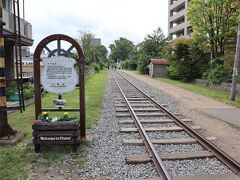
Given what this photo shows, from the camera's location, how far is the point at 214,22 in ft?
84.4

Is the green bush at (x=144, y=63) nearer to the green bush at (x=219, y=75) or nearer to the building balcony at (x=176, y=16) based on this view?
the building balcony at (x=176, y=16)

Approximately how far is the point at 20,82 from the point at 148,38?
151 ft

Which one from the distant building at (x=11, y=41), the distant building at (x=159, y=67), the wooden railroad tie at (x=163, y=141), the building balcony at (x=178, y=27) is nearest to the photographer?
the wooden railroad tie at (x=163, y=141)

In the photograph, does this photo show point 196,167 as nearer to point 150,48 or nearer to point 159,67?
point 159,67

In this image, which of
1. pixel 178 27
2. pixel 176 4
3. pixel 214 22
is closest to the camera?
pixel 214 22

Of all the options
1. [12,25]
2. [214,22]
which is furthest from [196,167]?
[214,22]

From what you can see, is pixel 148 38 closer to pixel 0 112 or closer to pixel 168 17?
pixel 168 17

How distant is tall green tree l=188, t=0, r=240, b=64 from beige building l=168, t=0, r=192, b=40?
37.2m

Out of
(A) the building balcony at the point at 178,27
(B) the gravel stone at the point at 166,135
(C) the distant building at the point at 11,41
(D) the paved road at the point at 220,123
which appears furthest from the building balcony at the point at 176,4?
(B) the gravel stone at the point at 166,135

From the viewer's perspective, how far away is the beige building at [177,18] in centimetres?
6544

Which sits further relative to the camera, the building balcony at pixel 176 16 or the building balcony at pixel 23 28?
the building balcony at pixel 176 16

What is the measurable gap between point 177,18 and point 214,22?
4619 cm

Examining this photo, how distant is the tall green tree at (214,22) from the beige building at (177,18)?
37200 millimetres

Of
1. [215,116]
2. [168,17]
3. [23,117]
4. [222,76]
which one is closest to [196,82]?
[222,76]
